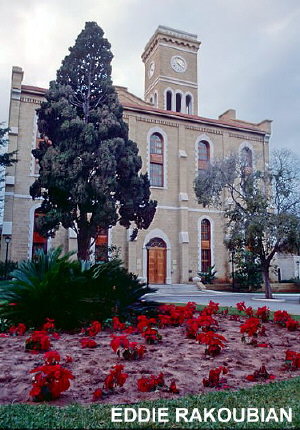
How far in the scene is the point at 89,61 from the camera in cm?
1862

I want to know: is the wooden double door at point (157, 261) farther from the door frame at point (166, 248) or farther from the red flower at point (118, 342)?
the red flower at point (118, 342)

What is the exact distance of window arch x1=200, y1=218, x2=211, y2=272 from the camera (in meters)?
27.9

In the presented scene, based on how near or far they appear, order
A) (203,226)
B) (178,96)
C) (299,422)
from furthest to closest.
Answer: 1. (178,96)
2. (203,226)
3. (299,422)

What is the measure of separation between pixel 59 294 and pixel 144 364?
84.4 inches

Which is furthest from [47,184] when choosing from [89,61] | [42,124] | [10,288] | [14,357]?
[14,357]

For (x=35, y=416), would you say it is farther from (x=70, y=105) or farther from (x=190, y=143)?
(x=190, y=143)

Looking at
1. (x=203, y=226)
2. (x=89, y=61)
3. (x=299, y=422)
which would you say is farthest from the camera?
(x=203, y=226)

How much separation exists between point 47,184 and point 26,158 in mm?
8516

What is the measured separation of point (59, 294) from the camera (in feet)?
18.4

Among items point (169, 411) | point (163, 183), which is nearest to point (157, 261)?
point (163, 183)

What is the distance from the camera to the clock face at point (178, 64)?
3934cm

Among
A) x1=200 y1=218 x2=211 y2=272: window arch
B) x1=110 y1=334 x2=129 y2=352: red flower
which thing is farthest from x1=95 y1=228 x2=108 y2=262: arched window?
x1=110 y1=334 x2=129 y2=352: red flower

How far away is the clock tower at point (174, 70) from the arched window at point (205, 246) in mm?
15850

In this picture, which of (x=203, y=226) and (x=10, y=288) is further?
(x=203, y=226)
